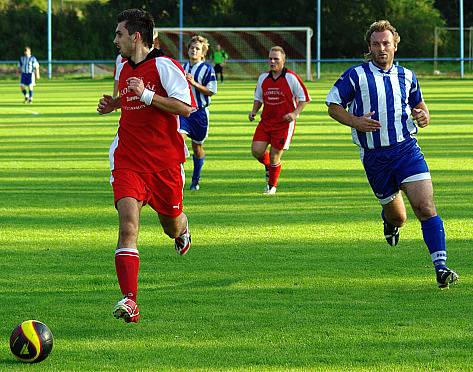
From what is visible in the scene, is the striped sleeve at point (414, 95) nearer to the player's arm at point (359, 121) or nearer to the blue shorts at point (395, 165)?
the blue shorts at point (395, 165)

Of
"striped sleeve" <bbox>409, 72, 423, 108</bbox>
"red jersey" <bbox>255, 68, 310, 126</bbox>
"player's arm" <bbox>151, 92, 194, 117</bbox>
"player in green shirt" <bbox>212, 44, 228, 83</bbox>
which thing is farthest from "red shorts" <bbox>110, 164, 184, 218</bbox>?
"player in green shirt" <bbox>212, 44, 228, 83</bbox>

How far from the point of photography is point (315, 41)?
68.9 metres

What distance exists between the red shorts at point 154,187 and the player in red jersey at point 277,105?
741 centimetres

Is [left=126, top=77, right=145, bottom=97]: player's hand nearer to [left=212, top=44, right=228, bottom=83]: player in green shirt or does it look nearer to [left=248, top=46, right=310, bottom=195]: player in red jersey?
[left=248, top=46, right=310, bottom=195]: player in red jersey

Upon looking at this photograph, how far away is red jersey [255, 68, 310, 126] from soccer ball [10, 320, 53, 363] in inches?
378

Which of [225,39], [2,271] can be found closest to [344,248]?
[2,271]

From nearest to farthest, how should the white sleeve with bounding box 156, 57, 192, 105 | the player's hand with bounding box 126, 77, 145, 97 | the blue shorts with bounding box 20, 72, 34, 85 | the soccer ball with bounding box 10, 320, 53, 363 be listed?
the soccer ball with bounding box 10, 320, 53, 363 → the player's hand with bounding box 126, 77, 145, 97 → the white sleeve with bounding box 156, 57, 192, 105 → the blue shorts with bounding box 20, 72, 34, 85

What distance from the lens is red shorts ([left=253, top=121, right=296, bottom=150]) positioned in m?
15.8

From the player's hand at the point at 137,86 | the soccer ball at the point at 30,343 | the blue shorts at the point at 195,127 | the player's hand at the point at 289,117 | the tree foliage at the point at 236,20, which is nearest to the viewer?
the soccer ball at the point at 30,343

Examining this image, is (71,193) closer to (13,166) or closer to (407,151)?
(13,166)

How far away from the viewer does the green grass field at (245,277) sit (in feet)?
22.4

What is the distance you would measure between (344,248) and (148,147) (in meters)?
3.18

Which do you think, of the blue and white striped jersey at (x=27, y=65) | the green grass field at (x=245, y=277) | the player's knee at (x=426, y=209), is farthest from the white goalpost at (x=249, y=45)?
the player's knee at (x=426, y=209)

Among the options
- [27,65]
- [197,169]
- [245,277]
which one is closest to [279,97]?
[197,169]
